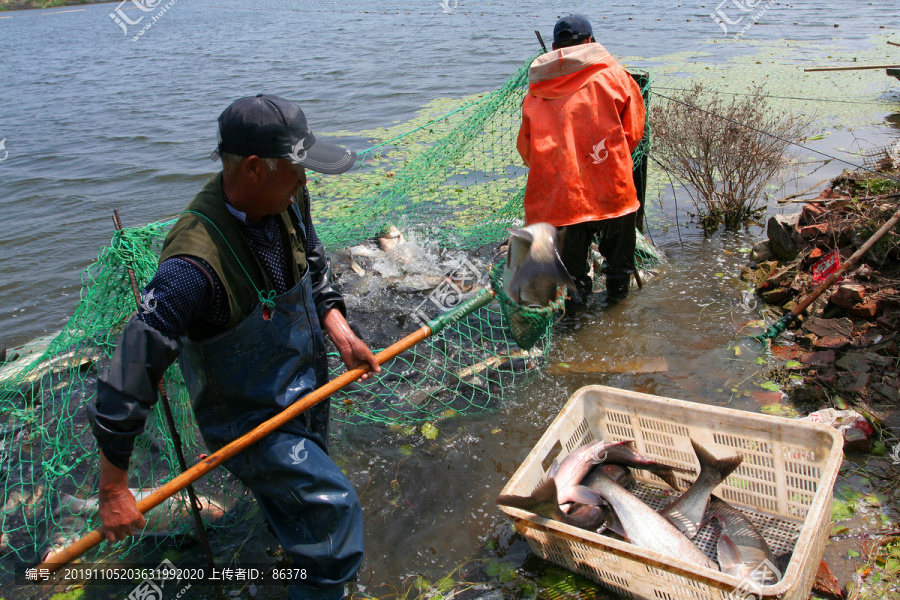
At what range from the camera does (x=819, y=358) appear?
4.03 metres

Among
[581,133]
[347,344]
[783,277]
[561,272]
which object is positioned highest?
A: [581,133]

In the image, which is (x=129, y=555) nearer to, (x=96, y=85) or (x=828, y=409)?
(x=828, y=409)

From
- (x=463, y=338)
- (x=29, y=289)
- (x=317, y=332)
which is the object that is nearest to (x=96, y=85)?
(x=29, y=289)

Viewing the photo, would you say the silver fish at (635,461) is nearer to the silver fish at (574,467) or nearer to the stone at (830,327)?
the silver fish at (574,467)

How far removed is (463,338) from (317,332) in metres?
2.43

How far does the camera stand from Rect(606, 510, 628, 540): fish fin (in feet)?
9.34

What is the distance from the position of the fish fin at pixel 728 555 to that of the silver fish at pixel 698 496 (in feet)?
0.59

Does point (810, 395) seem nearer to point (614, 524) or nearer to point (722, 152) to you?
point (614, 524)

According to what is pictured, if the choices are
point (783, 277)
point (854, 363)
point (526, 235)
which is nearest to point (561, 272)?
point (526, 235)

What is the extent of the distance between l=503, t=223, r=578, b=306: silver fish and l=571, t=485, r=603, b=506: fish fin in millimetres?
956

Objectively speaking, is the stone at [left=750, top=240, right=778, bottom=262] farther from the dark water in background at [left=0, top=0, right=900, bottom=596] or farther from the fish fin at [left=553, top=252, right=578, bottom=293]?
the fish fin at [left=553, top=252, right=578, bottom=293]

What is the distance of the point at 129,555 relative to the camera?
123 inches

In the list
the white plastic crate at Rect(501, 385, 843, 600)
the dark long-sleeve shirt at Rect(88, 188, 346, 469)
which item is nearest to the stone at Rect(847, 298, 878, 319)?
the white plastic crate at Rect(501, 385, 843, 600)

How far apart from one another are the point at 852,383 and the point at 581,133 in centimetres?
242
